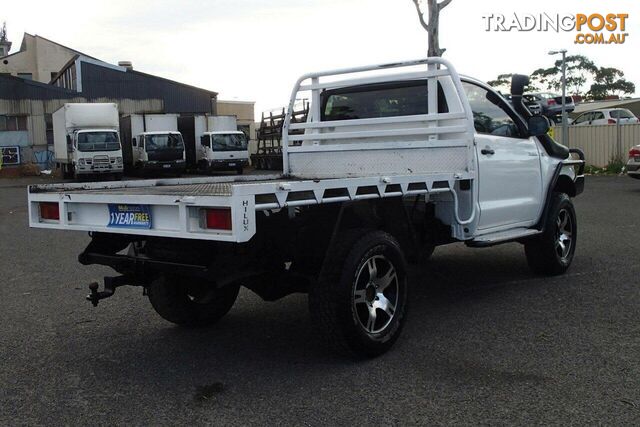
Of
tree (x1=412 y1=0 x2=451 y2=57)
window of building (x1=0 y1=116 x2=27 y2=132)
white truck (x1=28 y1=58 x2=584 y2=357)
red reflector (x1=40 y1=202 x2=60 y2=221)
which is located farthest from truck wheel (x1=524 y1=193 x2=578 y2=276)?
window of building (x1=0 y1=116 x2=27 y2=132)

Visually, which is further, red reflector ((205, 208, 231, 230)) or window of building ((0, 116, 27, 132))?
window of building ((0, 116, 27, 132))

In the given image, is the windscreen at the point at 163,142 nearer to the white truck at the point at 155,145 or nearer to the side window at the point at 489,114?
the white truck at the point at 155,145

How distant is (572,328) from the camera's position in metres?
5.32

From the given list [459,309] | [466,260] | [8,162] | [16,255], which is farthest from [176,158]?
[459,309]

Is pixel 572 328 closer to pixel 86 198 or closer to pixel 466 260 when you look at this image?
pixel 466 260

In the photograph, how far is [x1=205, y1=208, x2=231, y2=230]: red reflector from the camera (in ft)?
12.4

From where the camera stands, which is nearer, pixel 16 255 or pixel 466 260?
pixel 466 260

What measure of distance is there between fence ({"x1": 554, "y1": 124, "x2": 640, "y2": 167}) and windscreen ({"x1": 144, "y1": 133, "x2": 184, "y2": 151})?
17.4 meters

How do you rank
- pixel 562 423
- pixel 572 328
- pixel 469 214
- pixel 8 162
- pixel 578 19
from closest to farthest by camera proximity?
pixel 562 423
pixel 572 328
pixel 469 214
pixel 578 19
pixel 8 162

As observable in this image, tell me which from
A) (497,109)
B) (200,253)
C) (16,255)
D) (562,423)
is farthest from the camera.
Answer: (16,255)

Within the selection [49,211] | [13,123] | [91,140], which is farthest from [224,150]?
[49,211]

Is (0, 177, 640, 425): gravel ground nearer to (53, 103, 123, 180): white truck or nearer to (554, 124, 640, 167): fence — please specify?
(554, 124, 640, 167): fence

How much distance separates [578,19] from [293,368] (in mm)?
21676

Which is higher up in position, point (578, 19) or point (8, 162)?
point (578, 19)
